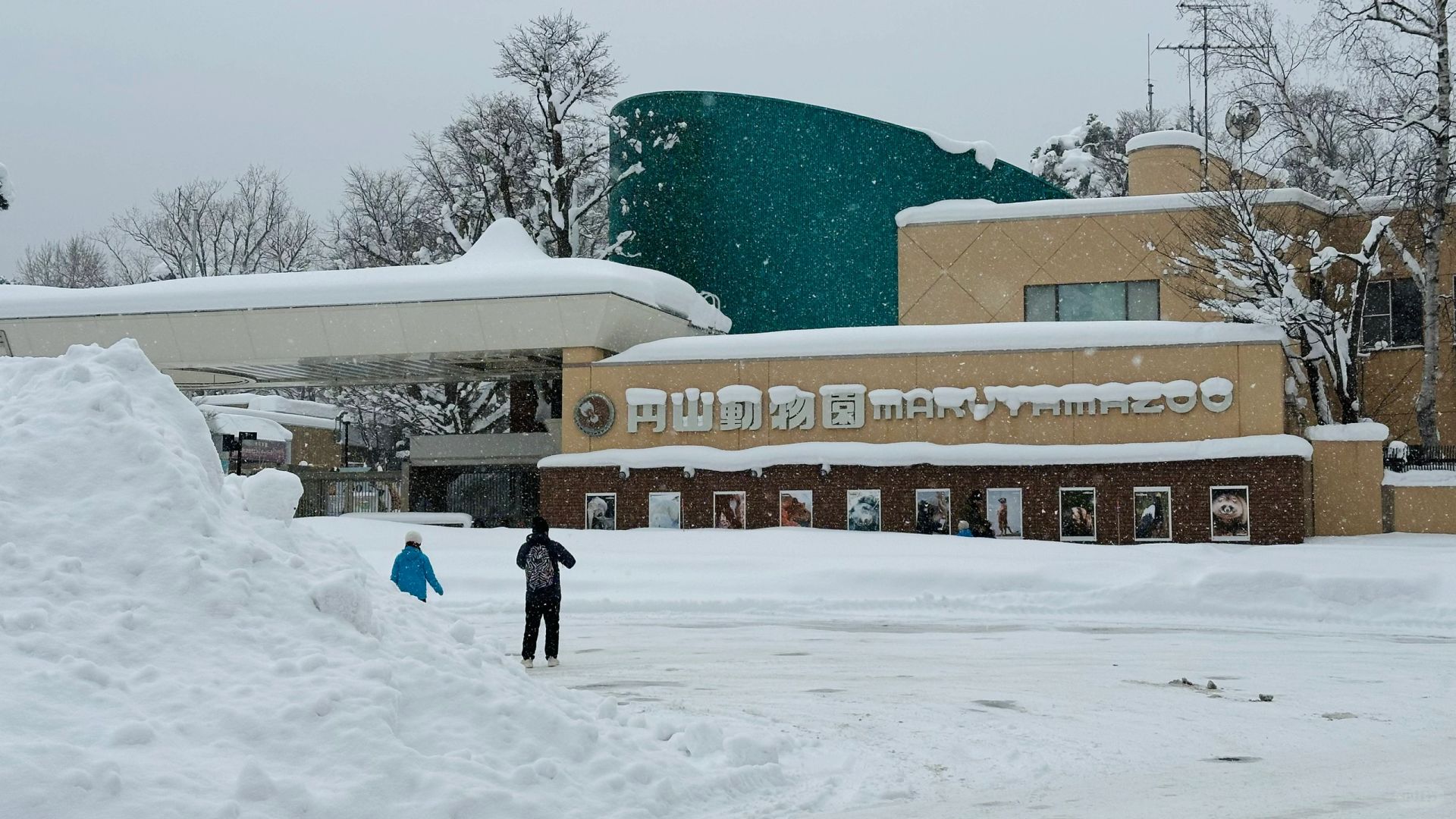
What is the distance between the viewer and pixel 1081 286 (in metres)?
36.2

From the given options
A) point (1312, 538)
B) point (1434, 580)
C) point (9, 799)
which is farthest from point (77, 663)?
point (1312, 538)

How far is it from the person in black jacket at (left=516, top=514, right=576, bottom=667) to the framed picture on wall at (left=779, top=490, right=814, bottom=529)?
16250 millimetres

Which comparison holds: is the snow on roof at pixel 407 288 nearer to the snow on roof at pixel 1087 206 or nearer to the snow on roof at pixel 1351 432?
the snow on roof at pixel 1087 206

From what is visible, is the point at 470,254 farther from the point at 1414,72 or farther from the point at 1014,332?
the point at 1414,72

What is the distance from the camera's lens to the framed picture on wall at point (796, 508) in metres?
30.2

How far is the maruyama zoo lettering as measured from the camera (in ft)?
93.5

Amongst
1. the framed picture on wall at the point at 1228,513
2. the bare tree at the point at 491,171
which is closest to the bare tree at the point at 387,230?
the bare tree at the point at 491,171

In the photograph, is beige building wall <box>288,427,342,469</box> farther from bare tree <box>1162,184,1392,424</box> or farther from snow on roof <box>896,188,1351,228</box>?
bare tree <box>1162,184,1392,424</box>

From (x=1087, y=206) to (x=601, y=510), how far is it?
15137 millimetres

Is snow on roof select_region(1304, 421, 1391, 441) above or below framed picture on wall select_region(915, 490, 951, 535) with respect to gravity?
above

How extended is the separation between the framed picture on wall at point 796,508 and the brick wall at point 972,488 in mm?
106

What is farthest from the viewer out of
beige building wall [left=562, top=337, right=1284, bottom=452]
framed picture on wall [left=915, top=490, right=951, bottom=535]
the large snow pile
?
framed picture on wall [left=915, top=490, right=951, bottom=535]

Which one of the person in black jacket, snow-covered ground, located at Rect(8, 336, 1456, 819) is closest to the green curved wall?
snow-covered ground, located at Rect(8, 336, 1456, 819)

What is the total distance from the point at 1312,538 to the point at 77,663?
90.2 ft
